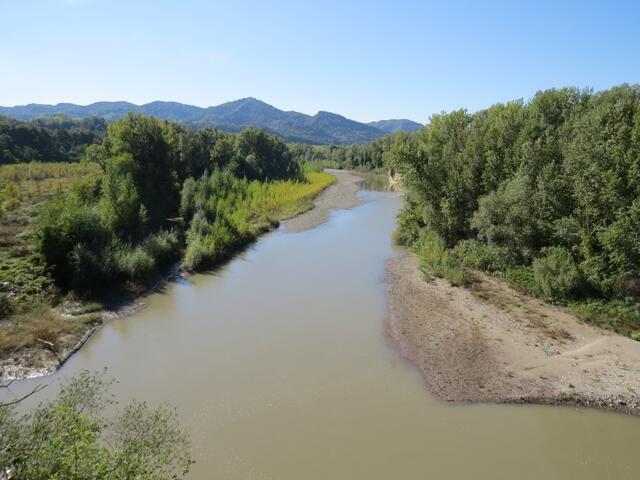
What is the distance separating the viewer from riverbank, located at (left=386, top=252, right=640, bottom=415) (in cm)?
1312

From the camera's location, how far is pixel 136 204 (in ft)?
91.1

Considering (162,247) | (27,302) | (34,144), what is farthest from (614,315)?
(34,144)

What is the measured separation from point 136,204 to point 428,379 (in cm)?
2298

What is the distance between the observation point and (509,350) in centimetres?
1573

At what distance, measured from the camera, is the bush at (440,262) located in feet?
76.1

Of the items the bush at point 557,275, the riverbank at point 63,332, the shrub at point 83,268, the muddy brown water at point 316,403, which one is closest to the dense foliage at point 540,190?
the bush at point 557,275

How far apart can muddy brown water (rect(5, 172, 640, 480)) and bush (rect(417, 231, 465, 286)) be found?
445 cm

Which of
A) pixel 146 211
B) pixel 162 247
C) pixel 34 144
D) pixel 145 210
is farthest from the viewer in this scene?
pixel 34 144

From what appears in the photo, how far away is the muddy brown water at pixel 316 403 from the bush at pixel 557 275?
26.8ft

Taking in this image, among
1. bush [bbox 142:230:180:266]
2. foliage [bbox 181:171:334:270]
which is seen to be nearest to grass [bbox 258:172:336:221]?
foliage [bbox 181:171:334:270]

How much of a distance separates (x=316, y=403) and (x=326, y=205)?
40940mm

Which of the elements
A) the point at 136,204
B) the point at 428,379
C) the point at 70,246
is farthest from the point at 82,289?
the point at 428,379

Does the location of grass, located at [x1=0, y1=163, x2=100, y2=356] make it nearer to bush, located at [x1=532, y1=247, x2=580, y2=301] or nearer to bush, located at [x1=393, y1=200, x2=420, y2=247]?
bush, located at [x1=532, y1=247, x2=580, y2=301]

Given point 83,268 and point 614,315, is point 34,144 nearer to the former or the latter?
point 83,268
